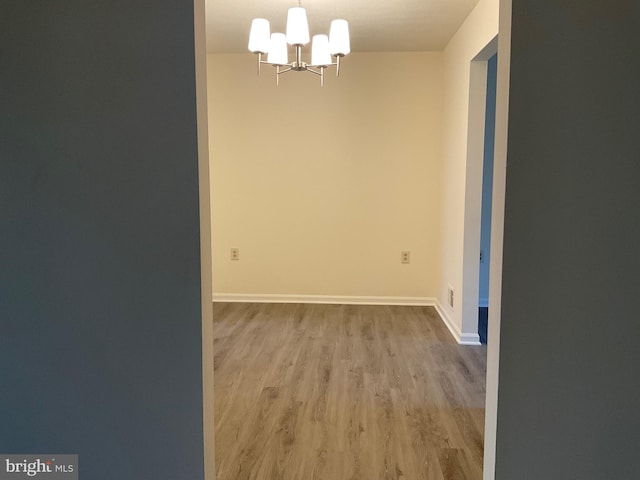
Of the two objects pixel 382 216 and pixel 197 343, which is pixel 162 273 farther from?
pixel 382 216

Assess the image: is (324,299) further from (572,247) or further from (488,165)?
(572,247)

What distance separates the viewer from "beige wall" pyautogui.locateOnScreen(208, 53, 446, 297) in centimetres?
423

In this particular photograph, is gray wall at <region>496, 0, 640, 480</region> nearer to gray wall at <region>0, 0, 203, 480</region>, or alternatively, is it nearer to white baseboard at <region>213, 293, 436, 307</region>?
gray wall at <region>0, 0, 203, 480</region>

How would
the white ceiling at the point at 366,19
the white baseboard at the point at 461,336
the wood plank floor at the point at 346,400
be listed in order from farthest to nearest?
the white baseboard at the point at 461,336
the white ceiling at the point at 366,19
the wood plank floor at the point at 346,400

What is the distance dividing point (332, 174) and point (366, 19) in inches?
56.9

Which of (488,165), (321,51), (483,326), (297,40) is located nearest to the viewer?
(297,40)

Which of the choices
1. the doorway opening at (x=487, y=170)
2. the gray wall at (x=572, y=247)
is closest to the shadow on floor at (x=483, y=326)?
the doorway opening at (x=487, y=170)

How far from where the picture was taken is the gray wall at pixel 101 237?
4.33 ft

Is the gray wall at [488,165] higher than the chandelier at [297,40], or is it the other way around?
the chandelier at [297,40]

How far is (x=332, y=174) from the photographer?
434 cm

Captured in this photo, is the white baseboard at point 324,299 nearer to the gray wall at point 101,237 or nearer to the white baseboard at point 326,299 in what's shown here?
the white baseboard at point 326,299

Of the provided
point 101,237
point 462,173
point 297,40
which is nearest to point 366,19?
point 297,40

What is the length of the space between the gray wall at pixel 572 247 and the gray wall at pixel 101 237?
37.7 inches

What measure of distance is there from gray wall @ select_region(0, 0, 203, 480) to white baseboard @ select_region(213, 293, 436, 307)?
306cm
